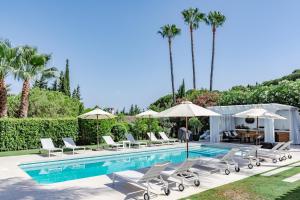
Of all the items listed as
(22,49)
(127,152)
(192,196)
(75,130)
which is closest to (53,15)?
(22,49)

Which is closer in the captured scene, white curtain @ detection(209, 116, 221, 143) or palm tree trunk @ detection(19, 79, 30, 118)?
palm tree trunk @ detection(19, 79, 30, 118)

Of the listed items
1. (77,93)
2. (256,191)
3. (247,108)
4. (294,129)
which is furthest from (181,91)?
(256,191)

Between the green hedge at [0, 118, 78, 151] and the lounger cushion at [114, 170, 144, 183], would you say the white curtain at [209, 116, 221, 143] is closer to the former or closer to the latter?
the green hedge at [0, 118, 78, 151]

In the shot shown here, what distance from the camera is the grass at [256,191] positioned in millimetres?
7404

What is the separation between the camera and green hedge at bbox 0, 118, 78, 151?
17547 mm

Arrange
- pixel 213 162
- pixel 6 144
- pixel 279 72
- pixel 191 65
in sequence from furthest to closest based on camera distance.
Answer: pixel 279 72 → pixel 191 65 → pixel 6 144 → pixel 213 162

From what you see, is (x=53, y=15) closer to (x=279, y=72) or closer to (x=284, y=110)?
(x=284, y=110)

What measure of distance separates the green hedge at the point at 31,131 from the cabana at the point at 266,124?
35.7ft

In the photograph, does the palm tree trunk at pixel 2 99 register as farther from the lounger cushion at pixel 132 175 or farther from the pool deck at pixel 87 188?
Result: the lounger cushion at pixel 132 175

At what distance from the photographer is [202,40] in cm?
3888

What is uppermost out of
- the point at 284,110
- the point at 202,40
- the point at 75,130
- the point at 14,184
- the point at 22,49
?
the point at 202,40

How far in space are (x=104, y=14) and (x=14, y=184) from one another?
19869 mm

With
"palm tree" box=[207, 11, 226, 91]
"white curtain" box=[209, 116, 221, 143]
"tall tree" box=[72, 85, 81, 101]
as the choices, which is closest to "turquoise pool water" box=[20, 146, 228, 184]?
"white curtain" box=[209, 116, 221, 143]

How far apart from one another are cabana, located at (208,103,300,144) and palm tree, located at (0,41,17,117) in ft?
48.2
